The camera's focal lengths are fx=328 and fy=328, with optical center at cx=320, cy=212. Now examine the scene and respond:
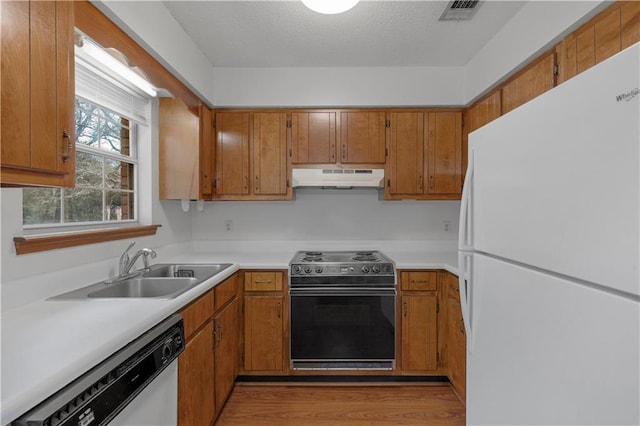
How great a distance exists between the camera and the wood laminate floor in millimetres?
2162

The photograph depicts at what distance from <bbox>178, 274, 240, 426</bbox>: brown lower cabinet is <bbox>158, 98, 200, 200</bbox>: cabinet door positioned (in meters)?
0.86

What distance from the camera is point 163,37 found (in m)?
1.98

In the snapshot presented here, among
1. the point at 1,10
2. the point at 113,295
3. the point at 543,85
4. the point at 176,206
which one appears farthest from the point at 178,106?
the point at 543,85

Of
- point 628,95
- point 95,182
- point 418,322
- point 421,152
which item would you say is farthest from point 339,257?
point 628,95

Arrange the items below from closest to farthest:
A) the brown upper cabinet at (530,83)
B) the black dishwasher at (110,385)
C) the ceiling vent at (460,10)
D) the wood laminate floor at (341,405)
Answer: the black dishwasher at (110,385) → the brown upper cabinet at (530,83) → the ceiling vent at (460,10) → the wood laminate floor at (341,405)

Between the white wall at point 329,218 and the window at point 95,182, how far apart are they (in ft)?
2.92

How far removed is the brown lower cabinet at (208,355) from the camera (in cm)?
162

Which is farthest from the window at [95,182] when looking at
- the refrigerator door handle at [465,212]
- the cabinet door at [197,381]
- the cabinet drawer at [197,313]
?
the refrigerator door handle at [465,212]

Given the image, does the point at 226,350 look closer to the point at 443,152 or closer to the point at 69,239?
the point at 69,239

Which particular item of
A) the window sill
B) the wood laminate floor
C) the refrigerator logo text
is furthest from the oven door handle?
the refrigerator logo text

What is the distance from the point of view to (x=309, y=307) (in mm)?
2549

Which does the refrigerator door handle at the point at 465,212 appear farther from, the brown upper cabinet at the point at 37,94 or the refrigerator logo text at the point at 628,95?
the brown upper cabinet at the point at 37,94

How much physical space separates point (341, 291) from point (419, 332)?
698mm

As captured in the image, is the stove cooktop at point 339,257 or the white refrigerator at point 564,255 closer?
the white refrigerator at point 564,255
